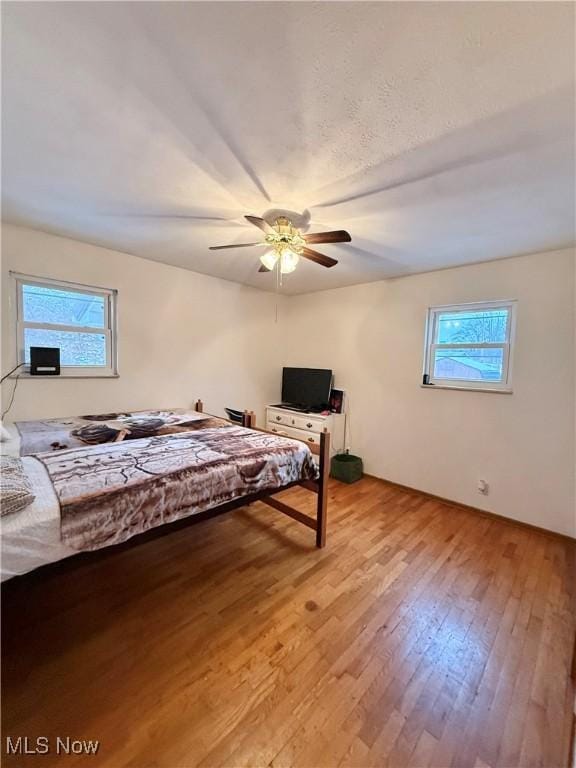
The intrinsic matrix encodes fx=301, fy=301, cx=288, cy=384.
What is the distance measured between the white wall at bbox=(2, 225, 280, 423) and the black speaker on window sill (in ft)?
0.31

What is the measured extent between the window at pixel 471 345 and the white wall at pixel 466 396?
0.09 meters

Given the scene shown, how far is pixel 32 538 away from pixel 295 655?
1281mm

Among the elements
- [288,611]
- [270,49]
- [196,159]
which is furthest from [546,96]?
[288,611]

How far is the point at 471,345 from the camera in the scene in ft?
10.0

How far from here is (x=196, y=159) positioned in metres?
1.60

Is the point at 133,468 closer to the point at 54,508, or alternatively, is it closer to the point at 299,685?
the point at 54,508

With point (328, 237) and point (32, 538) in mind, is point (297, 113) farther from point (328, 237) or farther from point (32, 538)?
point (32, 538)

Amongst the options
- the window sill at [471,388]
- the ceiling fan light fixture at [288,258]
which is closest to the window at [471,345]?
the window sill at [471,388]

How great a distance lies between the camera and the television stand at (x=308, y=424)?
150 inches

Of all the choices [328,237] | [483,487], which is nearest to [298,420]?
[483,487]

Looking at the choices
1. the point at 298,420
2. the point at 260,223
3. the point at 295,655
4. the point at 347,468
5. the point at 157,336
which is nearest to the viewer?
the point at 295,655

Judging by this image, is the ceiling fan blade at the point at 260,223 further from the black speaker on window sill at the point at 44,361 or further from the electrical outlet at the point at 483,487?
the electrical outlet at the point at 483,487

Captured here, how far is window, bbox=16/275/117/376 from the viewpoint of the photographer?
2.65 m

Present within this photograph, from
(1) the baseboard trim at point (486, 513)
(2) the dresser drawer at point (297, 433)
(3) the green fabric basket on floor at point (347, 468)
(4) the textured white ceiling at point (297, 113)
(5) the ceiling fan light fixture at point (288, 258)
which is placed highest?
(4) the textured white ceiling at point (297, 113)
